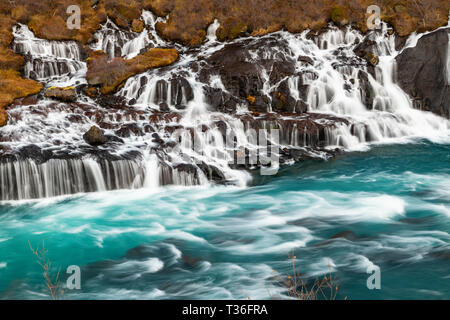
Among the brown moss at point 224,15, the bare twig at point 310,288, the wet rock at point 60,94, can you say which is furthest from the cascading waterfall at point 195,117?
the bare twig at point 310,288

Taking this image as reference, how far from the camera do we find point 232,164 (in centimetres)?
1370

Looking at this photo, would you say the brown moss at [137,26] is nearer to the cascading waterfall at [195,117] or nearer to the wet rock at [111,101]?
the cascading waterfall at [195,117]

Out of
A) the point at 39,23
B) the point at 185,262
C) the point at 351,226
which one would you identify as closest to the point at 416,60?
the point at 351,226

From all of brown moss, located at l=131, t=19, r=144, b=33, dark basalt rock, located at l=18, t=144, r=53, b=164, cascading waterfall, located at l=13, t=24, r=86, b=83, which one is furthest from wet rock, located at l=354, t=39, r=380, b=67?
dark basalt rock, located at l=18, t=144, r=53, b=164

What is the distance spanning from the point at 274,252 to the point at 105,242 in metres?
3.88

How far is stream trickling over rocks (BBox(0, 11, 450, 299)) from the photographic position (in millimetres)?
7492

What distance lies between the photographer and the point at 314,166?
1397 cm

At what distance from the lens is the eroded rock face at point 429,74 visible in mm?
18828

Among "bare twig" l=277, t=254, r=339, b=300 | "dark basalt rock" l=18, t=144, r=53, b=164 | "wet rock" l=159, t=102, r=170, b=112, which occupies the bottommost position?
"bare twig" l=277, t=254, r=339, b=300

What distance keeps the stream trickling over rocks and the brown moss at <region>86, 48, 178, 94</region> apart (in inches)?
22.4

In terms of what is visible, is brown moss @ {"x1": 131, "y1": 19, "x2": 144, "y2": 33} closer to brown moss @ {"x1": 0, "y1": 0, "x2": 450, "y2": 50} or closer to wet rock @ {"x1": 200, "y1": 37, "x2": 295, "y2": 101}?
brown moss @ {"x1": 0, "y1": 0, "x2": 450, "y2": 50}

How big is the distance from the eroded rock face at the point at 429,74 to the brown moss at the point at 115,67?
12247 millimetres

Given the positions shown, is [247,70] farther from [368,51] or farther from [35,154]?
[35,154]
